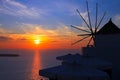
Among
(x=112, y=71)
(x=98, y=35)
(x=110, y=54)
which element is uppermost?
(x=98, y=35)

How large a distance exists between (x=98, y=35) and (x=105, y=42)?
36.5 inches

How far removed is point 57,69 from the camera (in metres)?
9.63

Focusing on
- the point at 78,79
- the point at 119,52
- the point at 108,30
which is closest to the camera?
Result: the point at 78,79

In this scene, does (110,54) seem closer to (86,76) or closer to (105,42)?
(105,42)

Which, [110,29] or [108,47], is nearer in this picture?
[108,47]

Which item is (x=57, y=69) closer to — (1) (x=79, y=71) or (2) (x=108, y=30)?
(1) (x=79, y=71)

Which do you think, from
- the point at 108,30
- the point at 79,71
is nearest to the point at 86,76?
the point at 79,71

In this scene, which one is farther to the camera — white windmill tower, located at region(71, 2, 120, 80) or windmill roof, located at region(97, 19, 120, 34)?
windmill roof, located at region(97, 19, 120, 34)

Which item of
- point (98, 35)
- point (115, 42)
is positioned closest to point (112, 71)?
point (115, 42)

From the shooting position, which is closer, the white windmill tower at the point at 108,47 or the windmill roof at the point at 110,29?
the white windmill tower at the point at 108,47

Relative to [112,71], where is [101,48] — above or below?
above

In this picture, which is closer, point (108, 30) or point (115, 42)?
point (115, 42)

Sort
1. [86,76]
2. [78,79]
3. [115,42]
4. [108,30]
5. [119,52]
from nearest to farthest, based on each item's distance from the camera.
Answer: [86,76] < [78,79] < [119,52] < [115,42] < [108,30]

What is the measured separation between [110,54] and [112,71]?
41.7 inches
